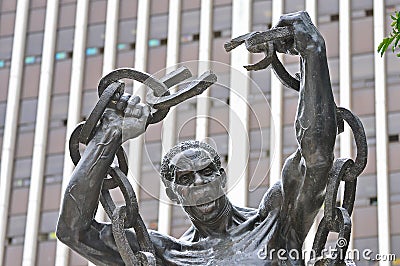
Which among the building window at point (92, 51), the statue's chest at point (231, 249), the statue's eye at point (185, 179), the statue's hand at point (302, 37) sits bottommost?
the statue's chest at point (231, 249)

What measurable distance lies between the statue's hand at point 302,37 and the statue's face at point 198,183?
3.80 feet

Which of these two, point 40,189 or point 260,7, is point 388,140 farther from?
point 40,189

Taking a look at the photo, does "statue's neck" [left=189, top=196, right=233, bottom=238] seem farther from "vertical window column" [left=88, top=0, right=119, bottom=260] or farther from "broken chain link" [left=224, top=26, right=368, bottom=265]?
"vertical window column" [left=88, top=0, right=119, bottom=260]

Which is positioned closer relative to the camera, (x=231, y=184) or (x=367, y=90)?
(x=231, y=184)

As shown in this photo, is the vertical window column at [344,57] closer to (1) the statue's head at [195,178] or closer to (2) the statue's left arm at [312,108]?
(1) the statue's head at [195,178]

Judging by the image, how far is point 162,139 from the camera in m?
10.2

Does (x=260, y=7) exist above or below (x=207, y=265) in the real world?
above

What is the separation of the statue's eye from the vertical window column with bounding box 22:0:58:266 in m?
46.6

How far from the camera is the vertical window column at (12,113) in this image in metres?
57.5

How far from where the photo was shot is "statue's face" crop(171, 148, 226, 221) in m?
10.1

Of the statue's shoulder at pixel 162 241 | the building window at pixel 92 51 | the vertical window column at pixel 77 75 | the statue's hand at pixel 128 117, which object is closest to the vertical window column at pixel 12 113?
the vertical window column at pixel 77 75

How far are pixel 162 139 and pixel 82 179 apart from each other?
82cm

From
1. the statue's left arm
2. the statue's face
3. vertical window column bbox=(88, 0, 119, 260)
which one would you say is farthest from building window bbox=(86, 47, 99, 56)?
the statue's left arm

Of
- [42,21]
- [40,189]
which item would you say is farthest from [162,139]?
[42,21]
